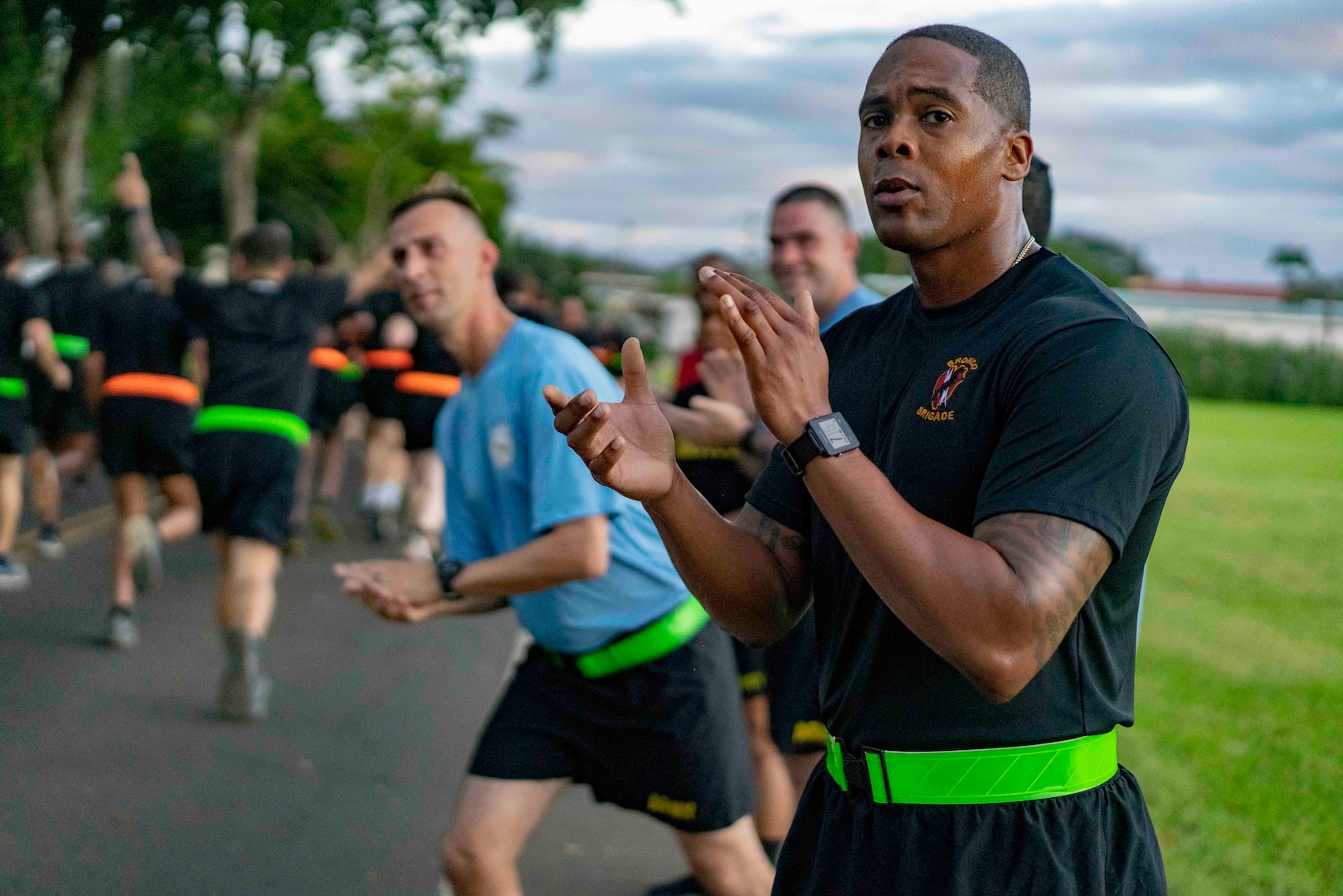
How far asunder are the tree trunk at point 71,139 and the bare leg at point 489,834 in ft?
21.0

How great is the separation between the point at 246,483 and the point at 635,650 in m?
4.13

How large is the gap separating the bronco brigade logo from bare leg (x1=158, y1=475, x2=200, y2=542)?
25.3ft

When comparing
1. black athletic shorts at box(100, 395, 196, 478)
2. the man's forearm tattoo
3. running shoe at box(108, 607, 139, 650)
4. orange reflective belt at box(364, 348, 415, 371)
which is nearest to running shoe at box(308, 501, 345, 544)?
orange reflective belt at box(364, 348, 415, 371)

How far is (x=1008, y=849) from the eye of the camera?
2109mm

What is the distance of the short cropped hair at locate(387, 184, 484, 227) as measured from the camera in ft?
14.8

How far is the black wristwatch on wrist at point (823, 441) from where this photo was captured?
6.14 feet

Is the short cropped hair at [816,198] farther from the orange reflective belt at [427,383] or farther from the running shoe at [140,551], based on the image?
the orange reflective belt at [427,383]

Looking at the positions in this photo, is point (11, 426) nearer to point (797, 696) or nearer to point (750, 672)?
point (750, 672)

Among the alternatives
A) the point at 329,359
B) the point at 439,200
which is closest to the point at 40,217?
the point at 329,359

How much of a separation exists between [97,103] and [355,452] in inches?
349

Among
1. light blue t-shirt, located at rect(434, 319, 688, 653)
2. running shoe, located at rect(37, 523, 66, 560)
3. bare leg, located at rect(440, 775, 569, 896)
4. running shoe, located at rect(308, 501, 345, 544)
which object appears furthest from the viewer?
running shoe, located at rect(308, 501, 345, 544)

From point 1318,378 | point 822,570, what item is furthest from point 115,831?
point 1318,378

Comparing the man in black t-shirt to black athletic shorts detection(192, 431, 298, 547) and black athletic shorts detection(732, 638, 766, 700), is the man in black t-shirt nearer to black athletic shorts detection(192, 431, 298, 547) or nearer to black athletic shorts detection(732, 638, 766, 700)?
black athletic shorts detection(732, 638, 766, 700)

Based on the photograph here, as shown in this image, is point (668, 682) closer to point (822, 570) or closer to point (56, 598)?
point (822, 570)
